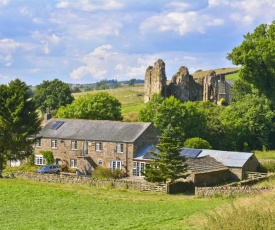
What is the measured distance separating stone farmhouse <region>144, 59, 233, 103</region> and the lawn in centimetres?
5419

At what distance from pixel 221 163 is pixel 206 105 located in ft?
98.3

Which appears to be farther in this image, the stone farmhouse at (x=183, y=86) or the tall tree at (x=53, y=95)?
the tall tree at (x=53, y=95)

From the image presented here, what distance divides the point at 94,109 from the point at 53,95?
1286 inches

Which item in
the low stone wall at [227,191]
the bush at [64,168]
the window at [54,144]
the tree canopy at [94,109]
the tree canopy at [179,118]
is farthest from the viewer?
the tree canopy at [94,109]

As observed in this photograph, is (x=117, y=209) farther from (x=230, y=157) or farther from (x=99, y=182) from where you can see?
(x=230, y=157)

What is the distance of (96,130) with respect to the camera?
6219cm

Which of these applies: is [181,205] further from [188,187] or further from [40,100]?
[40,100]

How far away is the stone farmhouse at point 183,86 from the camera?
327 feet

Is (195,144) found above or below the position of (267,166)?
above

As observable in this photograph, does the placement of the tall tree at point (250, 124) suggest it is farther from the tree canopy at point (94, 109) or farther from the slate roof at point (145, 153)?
the slate roof at point (145, 153)

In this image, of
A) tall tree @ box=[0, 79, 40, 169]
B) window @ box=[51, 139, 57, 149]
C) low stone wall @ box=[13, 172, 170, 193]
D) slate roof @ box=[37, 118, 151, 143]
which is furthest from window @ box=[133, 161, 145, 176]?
tall tree @ box=[0, 79, 40, 169]

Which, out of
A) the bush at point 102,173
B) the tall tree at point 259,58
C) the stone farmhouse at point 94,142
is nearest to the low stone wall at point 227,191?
the bush at point 102,173

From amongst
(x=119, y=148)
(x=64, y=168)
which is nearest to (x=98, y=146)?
(x=119, y=148)

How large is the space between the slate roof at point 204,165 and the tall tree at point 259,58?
25.0m
